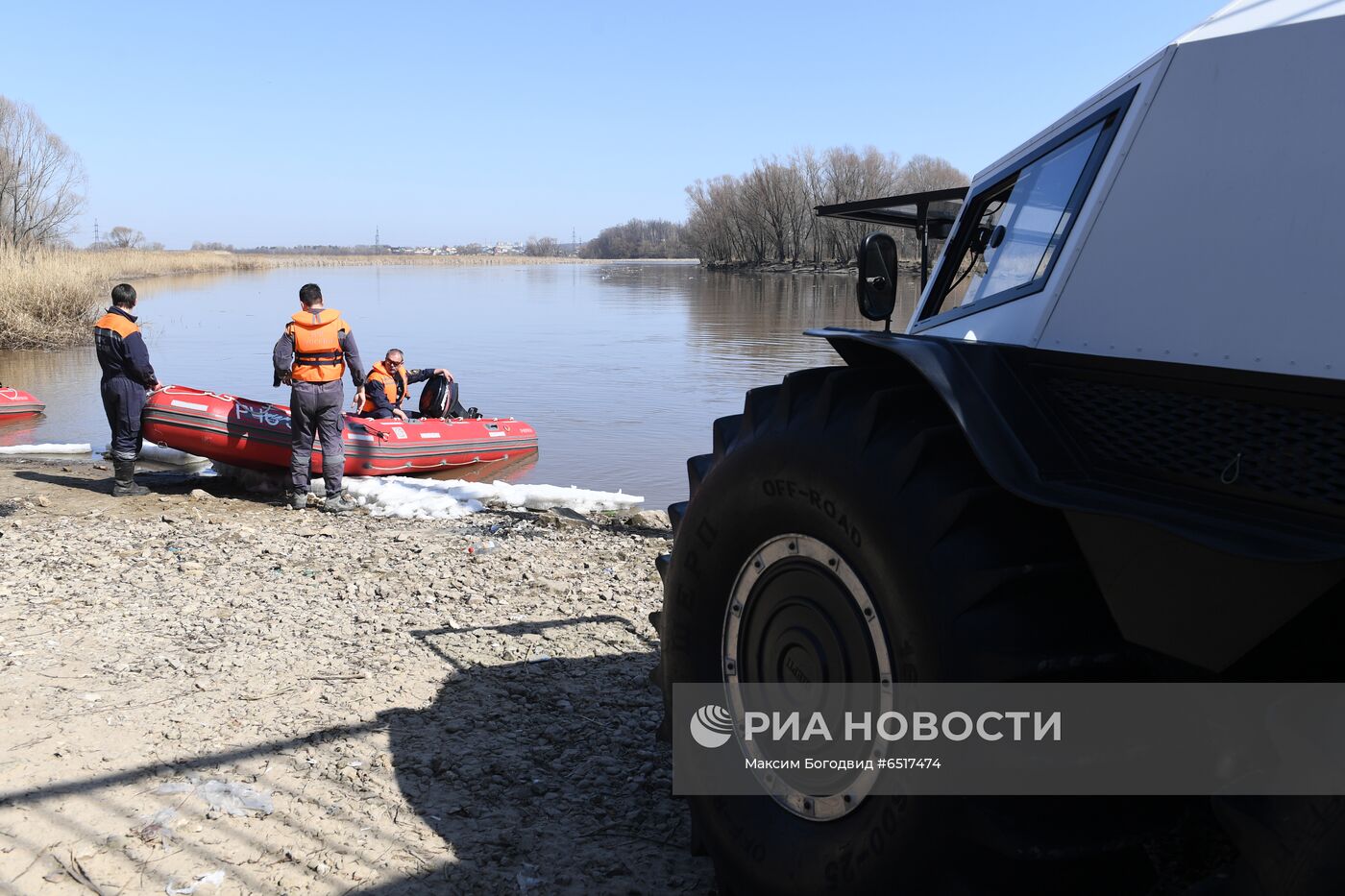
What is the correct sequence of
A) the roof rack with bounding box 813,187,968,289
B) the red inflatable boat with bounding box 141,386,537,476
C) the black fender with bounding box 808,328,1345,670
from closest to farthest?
1. the black fender with bounding box 808,328,1345,670
2. the roof rack with bounding box 813,187,968,289
3. the red inflatable boat with bounding box 141,386,537,476

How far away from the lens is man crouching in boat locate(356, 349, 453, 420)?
542 inches

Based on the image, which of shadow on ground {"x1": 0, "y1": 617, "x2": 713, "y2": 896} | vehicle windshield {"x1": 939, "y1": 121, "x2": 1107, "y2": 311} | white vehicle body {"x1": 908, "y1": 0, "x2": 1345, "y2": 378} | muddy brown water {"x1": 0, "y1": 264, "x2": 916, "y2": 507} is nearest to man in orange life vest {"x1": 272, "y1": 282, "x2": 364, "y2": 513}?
muddy brown water {"x1": 0, "y1": 264, "x2": 916, "y2": 507}

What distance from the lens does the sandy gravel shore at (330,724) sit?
122 inches

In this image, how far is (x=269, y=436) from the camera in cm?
1105

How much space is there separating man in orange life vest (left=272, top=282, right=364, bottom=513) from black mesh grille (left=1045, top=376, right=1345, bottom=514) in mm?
8972

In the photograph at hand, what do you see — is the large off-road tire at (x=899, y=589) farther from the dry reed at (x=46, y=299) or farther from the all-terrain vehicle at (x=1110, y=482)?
the dry reed at (x=46, y=299)

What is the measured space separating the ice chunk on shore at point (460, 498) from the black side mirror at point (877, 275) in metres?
6.08

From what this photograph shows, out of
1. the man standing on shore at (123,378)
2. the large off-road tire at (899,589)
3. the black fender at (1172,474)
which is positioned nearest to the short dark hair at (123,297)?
the man standing on shore at (123,378)

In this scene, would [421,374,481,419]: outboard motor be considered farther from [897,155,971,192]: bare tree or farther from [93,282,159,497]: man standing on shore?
[897,155,971,192]: bare tree

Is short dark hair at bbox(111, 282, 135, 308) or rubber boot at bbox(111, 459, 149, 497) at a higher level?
short dark hair at bbox(111, 282, 135, 308)

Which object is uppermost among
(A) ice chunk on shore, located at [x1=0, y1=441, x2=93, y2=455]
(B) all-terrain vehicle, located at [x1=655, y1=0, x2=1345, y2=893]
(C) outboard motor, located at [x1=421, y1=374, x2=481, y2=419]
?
(B) all-terrain vehicle, located at [x1=655, y1=0, x2=1345, y2=893]

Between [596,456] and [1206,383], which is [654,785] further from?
[596,456]

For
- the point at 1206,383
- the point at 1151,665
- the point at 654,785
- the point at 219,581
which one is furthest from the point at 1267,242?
the point at 219,581

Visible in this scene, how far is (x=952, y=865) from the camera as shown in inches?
77.4
